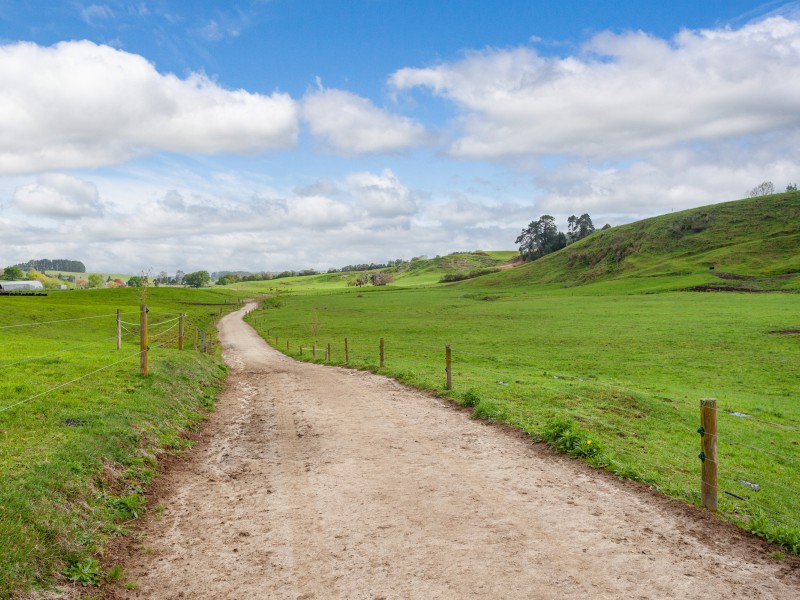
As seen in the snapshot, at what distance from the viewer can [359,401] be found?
18.8m

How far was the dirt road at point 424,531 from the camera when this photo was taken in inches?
261

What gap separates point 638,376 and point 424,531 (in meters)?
25.7

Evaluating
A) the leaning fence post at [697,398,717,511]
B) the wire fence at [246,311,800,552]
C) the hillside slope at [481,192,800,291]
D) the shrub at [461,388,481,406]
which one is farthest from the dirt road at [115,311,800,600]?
the hillside slope at [481,192,800,291]

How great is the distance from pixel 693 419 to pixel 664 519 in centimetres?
1253

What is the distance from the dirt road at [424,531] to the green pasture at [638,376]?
1.43 meters

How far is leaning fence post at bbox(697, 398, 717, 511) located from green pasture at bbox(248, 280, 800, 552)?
1.65 feet

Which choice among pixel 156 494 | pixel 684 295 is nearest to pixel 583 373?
pixel 156 494

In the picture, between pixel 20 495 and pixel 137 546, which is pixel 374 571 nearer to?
pixel 137 546

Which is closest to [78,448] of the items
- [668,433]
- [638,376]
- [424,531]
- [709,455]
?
[424,531]

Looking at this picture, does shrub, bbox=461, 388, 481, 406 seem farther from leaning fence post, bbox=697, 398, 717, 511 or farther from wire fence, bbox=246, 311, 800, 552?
leaning fence post, bbox=697, 398, 717, 511

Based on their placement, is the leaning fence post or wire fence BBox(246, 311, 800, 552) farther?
wire fence BBox(246, 311, 800, 552)

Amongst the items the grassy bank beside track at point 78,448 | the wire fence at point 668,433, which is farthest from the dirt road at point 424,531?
the wire fence at point 668,433

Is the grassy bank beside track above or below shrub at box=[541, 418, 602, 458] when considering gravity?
above

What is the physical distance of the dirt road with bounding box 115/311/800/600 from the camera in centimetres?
662
